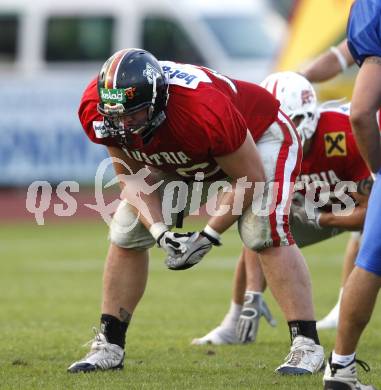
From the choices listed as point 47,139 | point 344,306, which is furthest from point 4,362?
point 47,139

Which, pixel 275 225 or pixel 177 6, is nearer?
pixel 275 225

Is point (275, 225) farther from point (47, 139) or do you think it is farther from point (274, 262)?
point (47, 139)

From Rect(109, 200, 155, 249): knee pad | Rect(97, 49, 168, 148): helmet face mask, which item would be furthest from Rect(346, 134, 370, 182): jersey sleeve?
Rect(97, 49, 168, 148): helmet face mask

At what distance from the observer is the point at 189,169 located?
5.07m

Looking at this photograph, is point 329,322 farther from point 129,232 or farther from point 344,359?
point 344,359

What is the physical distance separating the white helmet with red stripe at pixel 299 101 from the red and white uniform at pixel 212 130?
0.65 m

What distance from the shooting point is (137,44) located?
699 inches

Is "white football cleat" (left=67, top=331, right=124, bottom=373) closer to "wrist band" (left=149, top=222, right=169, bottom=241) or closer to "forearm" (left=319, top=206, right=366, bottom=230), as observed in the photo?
"wrist band" (left=149, top=222, right=169, bottom=241)

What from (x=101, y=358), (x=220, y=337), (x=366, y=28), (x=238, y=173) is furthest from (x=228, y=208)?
(x=220, y=337)

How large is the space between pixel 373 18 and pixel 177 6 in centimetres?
1361

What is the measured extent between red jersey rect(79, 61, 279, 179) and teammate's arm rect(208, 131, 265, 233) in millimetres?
57

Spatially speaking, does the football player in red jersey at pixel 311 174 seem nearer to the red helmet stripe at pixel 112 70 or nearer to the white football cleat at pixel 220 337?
the white football cleat at pixel 220 337

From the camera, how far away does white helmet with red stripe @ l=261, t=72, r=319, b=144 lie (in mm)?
5945

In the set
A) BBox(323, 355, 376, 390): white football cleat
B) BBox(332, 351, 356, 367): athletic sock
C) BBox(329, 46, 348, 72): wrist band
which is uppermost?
BBox(329, 46, 348, 72): wrist band
